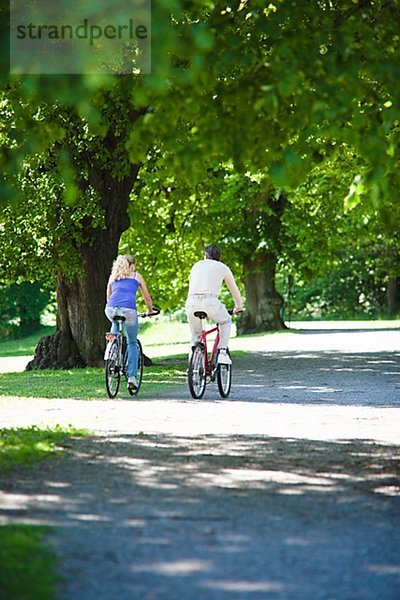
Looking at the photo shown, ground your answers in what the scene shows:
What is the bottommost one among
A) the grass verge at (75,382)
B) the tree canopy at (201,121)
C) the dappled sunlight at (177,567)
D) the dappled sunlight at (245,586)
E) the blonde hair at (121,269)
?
the dappled sunlight at (245,586)

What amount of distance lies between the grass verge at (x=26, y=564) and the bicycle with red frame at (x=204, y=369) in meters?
8.87

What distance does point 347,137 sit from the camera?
8320 mm

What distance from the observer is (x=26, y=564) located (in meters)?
5.23

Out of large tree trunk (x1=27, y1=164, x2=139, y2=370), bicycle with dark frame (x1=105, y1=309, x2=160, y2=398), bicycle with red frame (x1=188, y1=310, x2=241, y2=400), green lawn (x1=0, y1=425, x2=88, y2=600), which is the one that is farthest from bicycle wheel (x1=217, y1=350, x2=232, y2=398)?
green lawn (x1=0, y1=425, x2=88, y2=600)

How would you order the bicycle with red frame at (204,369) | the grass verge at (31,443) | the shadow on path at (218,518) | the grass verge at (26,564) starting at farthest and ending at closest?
the bicycle with red frame at (204,369) → the grass verge at (31,443) → the shadow on path at (218,518) → the grass verge at (26,564)

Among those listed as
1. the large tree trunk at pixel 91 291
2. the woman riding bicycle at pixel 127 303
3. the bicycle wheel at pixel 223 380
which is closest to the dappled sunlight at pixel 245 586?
the bicycle wheel at pixel 223 380

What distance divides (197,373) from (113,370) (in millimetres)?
1402

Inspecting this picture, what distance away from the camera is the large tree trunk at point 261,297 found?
140 ft

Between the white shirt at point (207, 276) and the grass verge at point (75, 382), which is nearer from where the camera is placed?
the white shirt at point (207, 276)

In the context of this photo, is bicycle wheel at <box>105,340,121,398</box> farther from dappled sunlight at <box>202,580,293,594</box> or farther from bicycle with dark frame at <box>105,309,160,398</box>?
dappled sunlight at <box>202,580,293,594</box>

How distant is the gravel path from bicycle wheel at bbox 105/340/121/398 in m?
1.69

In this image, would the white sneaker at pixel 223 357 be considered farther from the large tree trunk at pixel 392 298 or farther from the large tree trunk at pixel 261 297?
the large tree trunk at pixel 392 298

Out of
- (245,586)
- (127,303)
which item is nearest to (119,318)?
(127,303)

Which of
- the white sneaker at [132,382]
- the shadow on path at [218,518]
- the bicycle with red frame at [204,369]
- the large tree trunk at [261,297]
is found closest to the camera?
the shadow on path at [218,518]
